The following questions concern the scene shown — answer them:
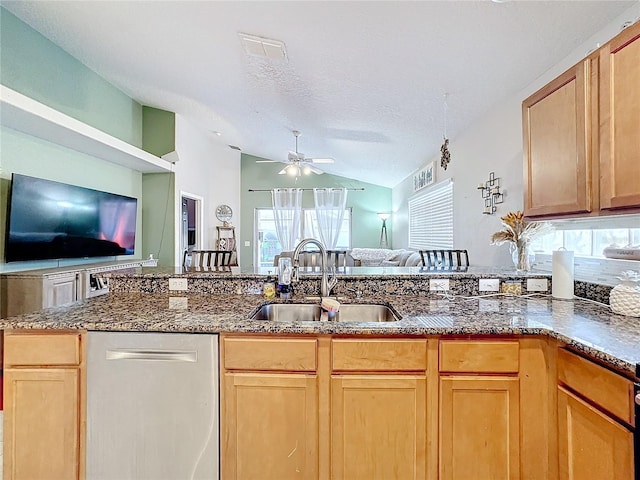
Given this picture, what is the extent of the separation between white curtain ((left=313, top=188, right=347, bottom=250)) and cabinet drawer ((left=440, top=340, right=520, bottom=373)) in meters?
6.73

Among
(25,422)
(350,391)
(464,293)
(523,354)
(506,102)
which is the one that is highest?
(506,102)

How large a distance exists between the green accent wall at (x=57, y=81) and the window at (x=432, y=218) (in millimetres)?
4847

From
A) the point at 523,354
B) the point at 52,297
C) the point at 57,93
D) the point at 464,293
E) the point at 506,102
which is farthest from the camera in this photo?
the point at 57,93

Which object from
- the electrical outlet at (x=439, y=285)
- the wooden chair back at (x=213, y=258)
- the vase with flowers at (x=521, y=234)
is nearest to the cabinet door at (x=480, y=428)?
the electrical outlet at (x=439, y=285)

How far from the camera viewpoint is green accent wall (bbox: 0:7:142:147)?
3.34 m

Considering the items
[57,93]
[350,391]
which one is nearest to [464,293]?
[350,391]

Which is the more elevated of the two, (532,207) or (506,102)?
(506,102)

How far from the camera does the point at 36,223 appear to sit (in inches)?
138

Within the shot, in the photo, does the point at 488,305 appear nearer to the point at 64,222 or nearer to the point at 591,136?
the point at 591,136

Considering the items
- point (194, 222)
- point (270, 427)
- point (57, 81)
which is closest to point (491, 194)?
point (270, 427)

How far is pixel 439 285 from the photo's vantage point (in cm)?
201

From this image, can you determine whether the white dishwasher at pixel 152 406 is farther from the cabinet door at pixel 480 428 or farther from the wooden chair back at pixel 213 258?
the wooden chair back at pixel 213 258

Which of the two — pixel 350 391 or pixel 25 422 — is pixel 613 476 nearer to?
pixel 350 391

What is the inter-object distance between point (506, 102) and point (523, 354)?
2.58m
